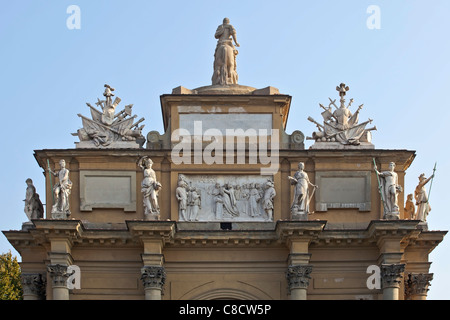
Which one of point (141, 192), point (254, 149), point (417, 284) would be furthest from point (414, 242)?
point (141, 192)

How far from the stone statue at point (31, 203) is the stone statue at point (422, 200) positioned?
1091 cm

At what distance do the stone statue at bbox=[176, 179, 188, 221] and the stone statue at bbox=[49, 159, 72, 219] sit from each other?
312 centimetres

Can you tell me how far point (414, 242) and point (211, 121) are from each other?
22.3 ft

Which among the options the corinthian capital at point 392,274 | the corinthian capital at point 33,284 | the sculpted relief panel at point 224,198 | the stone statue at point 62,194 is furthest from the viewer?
the sculpted relief panel at point 224,198

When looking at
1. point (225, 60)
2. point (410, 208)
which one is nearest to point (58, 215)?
point (225, 60)

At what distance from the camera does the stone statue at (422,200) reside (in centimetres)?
4203

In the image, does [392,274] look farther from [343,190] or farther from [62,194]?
[62,194]

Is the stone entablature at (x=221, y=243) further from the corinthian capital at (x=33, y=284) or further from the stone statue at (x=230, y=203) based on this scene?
the stone statue at (x=230, y=203)

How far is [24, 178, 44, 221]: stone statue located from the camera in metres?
41.8

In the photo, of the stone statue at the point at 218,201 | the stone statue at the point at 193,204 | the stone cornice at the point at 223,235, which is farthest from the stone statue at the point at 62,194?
the stone statue at the point at 218,201

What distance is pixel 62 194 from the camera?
40.9 m
